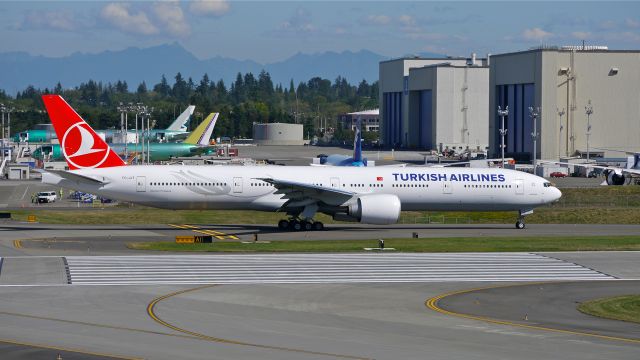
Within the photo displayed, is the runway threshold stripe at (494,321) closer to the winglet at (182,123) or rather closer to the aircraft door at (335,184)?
the aircraft door at (335,184)

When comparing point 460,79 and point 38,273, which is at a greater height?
point 460,79

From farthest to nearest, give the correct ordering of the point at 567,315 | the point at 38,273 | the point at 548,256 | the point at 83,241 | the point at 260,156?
1. the point at 260,156
2. the point at 83,241
3. the point at 548,256
4. the point at 38,273
5. the point at 567,315

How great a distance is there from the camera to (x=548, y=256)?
150 feet

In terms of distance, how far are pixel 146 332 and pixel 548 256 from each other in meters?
24.2

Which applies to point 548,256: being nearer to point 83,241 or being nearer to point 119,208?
point 83,241

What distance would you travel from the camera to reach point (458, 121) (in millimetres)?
173500

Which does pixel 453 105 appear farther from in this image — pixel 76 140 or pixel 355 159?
pixel 76 140

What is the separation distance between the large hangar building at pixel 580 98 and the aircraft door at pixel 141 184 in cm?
8796

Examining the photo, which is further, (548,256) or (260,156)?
(260,156)

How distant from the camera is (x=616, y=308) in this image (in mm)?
31844

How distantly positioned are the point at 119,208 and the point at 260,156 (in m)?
89.2

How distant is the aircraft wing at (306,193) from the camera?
53.6 meters

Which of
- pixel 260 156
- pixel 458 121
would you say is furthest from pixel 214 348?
pixel 458 121

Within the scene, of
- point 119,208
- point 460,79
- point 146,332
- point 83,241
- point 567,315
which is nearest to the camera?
point 146,332
